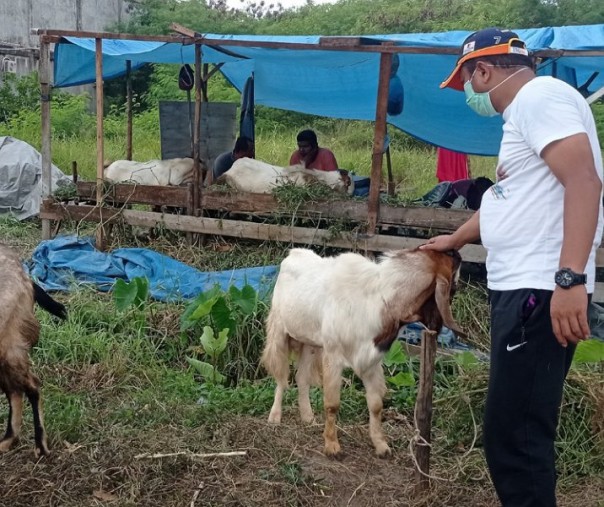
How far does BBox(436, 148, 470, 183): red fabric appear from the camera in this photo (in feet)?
38.4

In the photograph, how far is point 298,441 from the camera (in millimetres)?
4625

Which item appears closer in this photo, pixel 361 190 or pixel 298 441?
pixel 298 441

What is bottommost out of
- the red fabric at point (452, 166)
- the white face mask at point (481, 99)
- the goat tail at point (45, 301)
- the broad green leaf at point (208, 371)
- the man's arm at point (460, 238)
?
the broad green leaf at point (208, 371)

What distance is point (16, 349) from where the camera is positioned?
4402 mm

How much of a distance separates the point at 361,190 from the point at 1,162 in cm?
601

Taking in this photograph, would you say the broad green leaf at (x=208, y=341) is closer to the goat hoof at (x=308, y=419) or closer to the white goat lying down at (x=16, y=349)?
the goat hoof at (x=308, y=419)

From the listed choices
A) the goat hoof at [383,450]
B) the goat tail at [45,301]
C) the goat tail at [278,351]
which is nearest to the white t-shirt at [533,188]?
the goat hoof at [383,450]

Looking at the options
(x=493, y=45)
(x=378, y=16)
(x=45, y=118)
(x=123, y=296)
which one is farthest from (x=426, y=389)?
(x=378, y=16)

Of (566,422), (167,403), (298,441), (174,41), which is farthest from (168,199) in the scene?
(566,422)

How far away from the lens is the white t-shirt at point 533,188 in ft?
8.39

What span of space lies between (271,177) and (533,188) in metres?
6.14

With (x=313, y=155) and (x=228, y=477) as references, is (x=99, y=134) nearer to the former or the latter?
(x=313, y=155)

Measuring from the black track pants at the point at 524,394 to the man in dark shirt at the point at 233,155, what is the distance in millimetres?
7947

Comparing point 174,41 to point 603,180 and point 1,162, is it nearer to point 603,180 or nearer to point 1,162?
point 1,162
